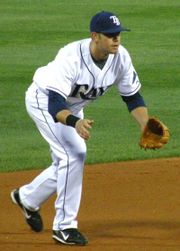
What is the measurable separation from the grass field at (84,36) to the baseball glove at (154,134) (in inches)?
124

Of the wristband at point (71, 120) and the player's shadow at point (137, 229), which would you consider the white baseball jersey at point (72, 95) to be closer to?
the wristband at point (71, 120)

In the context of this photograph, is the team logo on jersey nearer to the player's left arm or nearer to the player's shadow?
the player's left arm

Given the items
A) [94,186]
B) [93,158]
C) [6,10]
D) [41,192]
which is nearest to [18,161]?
[93,158]

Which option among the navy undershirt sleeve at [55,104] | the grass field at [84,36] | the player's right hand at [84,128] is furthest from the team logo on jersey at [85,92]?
the grass field at [84,36]

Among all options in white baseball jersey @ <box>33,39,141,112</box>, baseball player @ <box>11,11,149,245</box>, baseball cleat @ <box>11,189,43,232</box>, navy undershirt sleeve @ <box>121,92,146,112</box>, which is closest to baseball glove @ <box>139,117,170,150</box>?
baseball player @ <box>11,11,149,245</box>

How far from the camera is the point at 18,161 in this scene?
34.9ft

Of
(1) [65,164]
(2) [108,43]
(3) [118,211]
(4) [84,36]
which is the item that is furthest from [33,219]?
(4) [84,36]

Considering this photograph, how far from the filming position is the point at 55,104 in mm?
7062

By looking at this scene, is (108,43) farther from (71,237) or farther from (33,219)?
(33,219)

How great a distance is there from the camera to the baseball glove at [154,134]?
7.28 m

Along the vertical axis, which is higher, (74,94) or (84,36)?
(74,94)

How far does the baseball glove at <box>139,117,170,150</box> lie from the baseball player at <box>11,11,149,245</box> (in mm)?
90

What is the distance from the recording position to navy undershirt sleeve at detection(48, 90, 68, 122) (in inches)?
277

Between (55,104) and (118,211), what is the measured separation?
5.45ft
